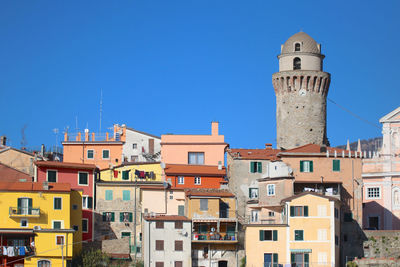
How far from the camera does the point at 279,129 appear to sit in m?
99.6

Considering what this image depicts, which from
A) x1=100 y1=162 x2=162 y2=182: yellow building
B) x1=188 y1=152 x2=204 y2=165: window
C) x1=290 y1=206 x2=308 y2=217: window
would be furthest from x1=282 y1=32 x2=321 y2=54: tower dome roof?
x1=290 y1=206 x2=308 y2=217: window

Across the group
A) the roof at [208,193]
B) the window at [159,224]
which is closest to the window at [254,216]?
the roof at [208,193]

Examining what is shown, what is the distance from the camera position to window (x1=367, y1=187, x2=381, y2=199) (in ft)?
307

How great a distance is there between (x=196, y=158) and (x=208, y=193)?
39.0 feet

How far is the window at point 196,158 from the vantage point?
96.9 m

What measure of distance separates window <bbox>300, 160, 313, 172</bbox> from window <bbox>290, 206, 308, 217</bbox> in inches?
238

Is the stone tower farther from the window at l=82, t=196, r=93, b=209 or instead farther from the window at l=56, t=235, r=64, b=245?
the window at l=56, t=235, r=64, b=245

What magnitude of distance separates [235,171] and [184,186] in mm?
5184

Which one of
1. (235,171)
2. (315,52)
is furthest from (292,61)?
(235,171)

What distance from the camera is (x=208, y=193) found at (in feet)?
280

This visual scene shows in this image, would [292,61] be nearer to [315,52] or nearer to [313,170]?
[315,52]

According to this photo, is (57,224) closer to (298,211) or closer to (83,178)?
(83,178)

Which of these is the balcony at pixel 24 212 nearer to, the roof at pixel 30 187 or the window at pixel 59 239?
the roof at pixel 30 187

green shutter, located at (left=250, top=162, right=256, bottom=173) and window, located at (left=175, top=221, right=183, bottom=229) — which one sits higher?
green shutter, located at (left=250, top=162, right=256, bottom=173)
